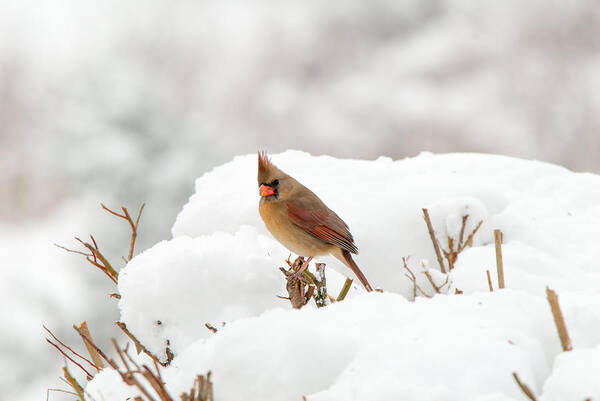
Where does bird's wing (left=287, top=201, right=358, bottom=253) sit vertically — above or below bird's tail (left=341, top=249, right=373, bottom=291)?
above

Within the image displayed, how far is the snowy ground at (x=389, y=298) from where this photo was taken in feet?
4.41

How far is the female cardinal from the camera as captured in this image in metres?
2.88

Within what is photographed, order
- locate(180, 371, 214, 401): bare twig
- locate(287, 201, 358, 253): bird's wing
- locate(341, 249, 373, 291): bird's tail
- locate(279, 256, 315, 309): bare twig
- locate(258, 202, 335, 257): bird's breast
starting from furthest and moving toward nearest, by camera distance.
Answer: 1. locate(258, 202, 335, 257): bird's breast
2. locate(287, 201, 358, 253): bird's wing
3. locate(341, 249, 373, 291): bird's tail
4. locate(279, 256, 315, 309): bare twig
5. locate(180, 371, 214, 401): bare twig

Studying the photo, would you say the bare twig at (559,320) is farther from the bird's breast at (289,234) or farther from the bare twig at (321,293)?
the bird's breast at (289,234)

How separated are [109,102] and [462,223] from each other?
7027mm

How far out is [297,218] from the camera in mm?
2957

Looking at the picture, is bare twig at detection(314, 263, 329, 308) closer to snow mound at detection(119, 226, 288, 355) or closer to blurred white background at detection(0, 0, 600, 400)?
snow mound at detection(119, 226, 288, 355)

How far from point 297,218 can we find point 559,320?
1.74 m

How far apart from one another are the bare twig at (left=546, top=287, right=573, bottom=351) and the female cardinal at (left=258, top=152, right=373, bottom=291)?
1520mm

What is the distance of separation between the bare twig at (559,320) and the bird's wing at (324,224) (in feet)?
4.84

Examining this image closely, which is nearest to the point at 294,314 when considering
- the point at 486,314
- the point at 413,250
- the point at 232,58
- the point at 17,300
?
Result: the point at 486,314

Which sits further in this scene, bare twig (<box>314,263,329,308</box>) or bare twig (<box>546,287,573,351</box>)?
bare twig (<box>314,263,329,308</box>)

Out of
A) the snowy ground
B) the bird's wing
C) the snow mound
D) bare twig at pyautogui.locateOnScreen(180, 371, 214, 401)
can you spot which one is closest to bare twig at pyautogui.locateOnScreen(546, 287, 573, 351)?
the snowy ground

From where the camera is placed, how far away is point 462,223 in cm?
273
